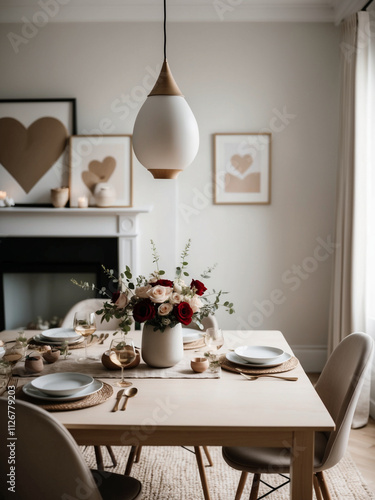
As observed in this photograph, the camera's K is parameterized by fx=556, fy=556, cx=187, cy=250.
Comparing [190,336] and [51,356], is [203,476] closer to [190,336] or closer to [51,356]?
[190,336]

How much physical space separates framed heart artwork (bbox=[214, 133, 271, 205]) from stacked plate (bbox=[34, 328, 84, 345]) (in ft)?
6.55

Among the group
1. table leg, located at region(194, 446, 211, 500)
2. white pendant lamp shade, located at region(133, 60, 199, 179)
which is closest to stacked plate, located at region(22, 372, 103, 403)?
table leg, located at region(194, 446, 211, 500)

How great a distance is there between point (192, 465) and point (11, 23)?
11.0ft

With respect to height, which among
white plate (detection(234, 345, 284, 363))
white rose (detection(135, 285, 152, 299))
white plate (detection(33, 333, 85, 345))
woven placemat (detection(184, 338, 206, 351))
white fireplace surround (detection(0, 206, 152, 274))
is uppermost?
white fireplace surround (detection(0, 206, 152, 274))

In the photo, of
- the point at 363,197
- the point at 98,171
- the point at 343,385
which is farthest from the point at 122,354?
the point at 98,171

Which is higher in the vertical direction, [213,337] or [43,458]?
[213,337]

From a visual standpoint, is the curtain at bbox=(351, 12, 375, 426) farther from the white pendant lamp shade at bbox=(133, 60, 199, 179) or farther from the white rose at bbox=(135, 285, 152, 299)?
the white rose at bbox=(135, 285, 152, 299)

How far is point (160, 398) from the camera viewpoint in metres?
1.80

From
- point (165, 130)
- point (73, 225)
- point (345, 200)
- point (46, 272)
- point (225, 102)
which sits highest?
point (225, 102)

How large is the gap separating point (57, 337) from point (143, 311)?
0.64 m

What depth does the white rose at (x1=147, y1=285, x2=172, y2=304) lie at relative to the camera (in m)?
2.00

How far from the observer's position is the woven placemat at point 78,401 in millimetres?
1707

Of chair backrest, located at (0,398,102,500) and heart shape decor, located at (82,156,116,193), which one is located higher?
→ heart shape decor, located at (82,156,116,193)

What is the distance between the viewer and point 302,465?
1.63 m
